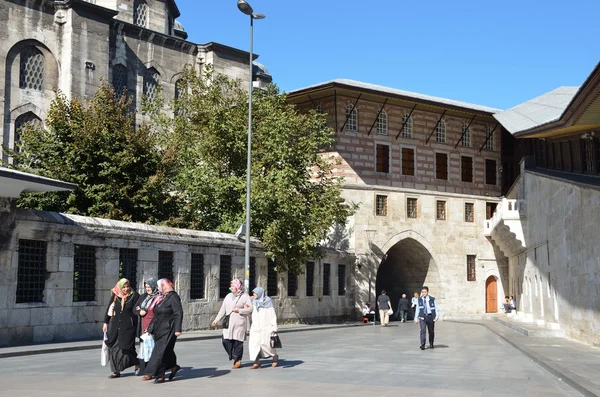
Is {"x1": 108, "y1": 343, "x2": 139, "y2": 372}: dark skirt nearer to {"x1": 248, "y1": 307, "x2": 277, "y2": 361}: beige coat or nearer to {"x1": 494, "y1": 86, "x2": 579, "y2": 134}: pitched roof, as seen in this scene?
{"x1": 248, "y1": 307, "x2": 277, "y2": 361}: beige coat

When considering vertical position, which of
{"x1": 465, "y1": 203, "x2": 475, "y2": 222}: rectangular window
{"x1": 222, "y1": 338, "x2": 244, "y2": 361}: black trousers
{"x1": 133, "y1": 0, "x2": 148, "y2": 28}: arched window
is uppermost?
{"x1": 133, "y1": 0, "x2": 148, "y2": 28}: arched window

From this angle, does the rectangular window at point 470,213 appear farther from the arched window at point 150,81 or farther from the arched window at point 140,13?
the arched window at point 140,13

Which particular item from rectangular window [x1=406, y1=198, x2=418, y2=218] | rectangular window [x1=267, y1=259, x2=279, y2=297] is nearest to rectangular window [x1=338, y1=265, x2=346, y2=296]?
rectangular window [x1=406, y1=198, x2=418, y2=218]

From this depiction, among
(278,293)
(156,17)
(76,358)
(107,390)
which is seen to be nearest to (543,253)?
(278,293)

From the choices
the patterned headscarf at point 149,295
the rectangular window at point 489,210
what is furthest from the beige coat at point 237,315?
the rectangular window at point 489,210

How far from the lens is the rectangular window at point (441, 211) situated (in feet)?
135

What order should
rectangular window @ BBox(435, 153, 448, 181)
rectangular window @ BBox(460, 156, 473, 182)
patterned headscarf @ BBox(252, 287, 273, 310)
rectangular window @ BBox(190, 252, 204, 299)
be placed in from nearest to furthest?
1. patterned headscarf @ BBox(252, 287, 273, 310)
2. rectangular window @ BBox(190, 252, 204, 299)
3. rectangular window @ BBox(435, 153, 448, 181)
4. rectangular window @ BBox(460, 156, 473, 182)

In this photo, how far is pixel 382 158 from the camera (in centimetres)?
3925

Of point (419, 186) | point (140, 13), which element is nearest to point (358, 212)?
point (419, 186)

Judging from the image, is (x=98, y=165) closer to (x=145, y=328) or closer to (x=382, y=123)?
(x=145, y=328)

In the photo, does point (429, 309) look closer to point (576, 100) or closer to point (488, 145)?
point (576, 100)

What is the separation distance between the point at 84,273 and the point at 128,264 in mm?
1675

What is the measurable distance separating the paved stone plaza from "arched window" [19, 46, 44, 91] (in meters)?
22.0

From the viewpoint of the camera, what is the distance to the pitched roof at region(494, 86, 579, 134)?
2364 centimetres
